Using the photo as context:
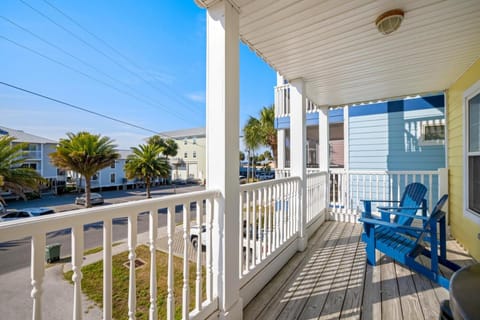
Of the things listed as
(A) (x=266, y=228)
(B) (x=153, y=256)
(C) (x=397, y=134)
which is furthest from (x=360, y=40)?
(C) (x=397, y=134)

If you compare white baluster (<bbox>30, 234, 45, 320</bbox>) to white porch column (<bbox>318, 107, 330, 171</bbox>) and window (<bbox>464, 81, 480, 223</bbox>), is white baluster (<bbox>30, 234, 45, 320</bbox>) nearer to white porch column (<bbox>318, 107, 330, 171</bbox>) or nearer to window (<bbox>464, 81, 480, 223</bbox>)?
window (<bbox>464, 81, 480, 223</bbox>)

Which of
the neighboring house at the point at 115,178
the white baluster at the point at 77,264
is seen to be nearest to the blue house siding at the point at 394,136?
the white baluster at the point at 77,264

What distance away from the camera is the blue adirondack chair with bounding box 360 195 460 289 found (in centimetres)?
229

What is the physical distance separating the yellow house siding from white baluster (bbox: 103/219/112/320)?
12.9ft

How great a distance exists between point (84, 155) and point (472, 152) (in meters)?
6.62

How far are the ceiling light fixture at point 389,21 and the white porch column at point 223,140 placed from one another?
1.33 metres

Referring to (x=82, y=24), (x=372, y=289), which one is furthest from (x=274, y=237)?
(x=82, y=24)

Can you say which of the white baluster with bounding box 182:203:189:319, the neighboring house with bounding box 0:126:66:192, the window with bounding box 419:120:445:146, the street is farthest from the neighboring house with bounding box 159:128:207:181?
the white baluster with bounding box 182:203:189:319

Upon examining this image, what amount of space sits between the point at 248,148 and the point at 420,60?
11.4 meters

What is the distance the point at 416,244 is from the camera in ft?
7.92

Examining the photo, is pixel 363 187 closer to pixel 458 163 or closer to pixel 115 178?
pixel 458 163

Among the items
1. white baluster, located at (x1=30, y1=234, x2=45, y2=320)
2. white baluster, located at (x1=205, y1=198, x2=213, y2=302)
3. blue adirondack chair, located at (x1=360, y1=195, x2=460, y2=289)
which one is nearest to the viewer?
white baluster, located at (x1=30, y1=234, x2=45, y2=320)

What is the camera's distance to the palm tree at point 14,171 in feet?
8.56

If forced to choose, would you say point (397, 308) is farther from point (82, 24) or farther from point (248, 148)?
point (248, 148)
